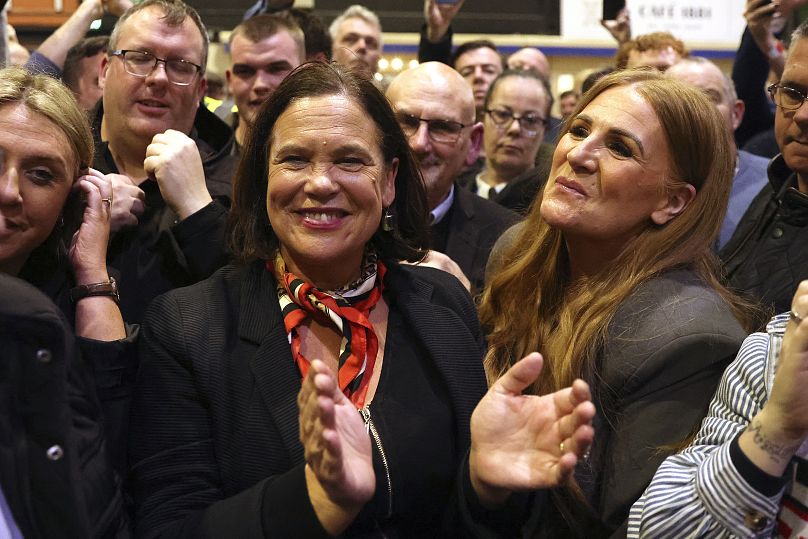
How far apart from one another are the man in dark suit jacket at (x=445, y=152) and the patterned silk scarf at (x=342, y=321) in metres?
1.32

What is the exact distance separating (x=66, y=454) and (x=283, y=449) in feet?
1.42

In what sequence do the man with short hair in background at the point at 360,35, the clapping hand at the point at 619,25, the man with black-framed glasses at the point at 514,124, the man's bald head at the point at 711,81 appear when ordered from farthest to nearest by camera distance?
1. the man with short hair in background at the point at 360,35
2. the clapping hand at the point at 619,25
3. the man with black-framed glasses at the point at 514,124
4. the man's bald head at the point at 711,81

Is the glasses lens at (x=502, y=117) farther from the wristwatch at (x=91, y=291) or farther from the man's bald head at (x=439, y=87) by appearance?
the wristwatch at (x=91, y=291)

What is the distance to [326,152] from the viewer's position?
2.06 meters

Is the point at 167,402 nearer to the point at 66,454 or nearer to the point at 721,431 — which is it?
the point at 66,454

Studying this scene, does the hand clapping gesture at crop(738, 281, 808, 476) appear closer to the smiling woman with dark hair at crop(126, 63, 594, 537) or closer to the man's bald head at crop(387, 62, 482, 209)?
the smiling woman with dark hair at crop(126, 63, 594, 537)

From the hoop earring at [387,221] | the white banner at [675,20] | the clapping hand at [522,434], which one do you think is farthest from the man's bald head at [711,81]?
the white banner at [675,20]

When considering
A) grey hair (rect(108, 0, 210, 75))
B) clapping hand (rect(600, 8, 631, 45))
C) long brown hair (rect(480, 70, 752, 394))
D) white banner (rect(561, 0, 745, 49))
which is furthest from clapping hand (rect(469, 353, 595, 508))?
white banner (rect(561, 0, 745, 49))

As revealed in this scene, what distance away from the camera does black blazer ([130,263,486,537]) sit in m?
1.75

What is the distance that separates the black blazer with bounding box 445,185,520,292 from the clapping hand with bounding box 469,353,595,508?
1435 millimetres

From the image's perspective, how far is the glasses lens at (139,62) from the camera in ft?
9.29

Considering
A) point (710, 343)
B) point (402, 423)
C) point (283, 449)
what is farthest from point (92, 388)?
point (710, 343)

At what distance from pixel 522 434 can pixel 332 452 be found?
38 cm

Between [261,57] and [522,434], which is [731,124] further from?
[522,434]
